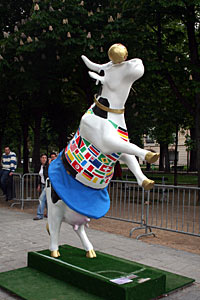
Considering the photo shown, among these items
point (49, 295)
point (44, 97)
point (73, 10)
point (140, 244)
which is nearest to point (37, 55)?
point (73, 10)

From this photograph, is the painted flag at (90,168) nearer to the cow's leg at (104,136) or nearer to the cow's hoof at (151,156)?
the cow's leg at (104,136)

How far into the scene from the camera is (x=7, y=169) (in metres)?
11.4

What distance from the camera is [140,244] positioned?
695cm

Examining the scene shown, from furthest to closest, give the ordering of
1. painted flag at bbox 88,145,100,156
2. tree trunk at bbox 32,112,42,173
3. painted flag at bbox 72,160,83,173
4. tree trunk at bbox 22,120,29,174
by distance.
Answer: tree trunk at bbox 22,120,29,174 → tree trunk at bbox 32,112,42,173 → painted flag at bbox 72,160,83,173 → painted flag at bbox 88,145,100,156

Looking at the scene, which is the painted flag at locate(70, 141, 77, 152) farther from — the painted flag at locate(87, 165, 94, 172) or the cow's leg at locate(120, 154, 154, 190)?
the cow's leg at locate(120, 154, 154, 190)

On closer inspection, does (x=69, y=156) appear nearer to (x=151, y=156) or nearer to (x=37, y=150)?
(x=151, y=156)

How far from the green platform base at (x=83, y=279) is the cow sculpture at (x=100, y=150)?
640 millimetres

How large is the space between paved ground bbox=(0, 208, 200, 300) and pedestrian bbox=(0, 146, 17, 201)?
2732mm

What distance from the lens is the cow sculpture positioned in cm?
379

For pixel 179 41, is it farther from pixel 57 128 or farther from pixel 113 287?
pixel 113 287

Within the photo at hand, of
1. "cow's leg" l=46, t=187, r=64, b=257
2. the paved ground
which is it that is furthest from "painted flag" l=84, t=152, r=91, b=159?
the paved ground

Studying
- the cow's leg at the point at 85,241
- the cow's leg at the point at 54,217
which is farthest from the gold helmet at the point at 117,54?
the cow's leg at the point at 85,241

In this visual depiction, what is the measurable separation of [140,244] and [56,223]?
286 centimetres

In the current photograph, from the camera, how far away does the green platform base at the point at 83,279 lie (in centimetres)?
400
